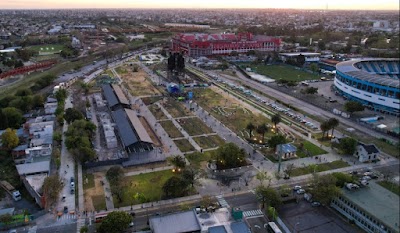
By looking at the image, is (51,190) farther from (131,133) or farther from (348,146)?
(348,146)

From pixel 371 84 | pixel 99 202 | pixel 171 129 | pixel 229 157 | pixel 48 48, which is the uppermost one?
pixel 371 84

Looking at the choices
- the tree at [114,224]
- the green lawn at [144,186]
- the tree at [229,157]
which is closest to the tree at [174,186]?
the green lawn at [144,186]

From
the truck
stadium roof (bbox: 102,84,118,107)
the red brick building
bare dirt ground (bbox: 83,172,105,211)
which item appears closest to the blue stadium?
bare dirt ground (bbox: 83,172,105,211)

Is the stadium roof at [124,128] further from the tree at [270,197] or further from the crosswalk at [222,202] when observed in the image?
the tree at [270,197]

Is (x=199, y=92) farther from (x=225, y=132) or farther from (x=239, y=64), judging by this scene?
(x=239, y=64)

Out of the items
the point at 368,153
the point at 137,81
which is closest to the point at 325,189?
the point at 368,153

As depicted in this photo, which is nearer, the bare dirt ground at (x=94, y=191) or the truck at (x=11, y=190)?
the bare dirt ground at (x=94, y=191)

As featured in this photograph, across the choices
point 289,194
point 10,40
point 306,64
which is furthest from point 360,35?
point 10,40

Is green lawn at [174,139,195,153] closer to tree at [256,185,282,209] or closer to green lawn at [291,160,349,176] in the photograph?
green lawn at [291,160,349,176]
